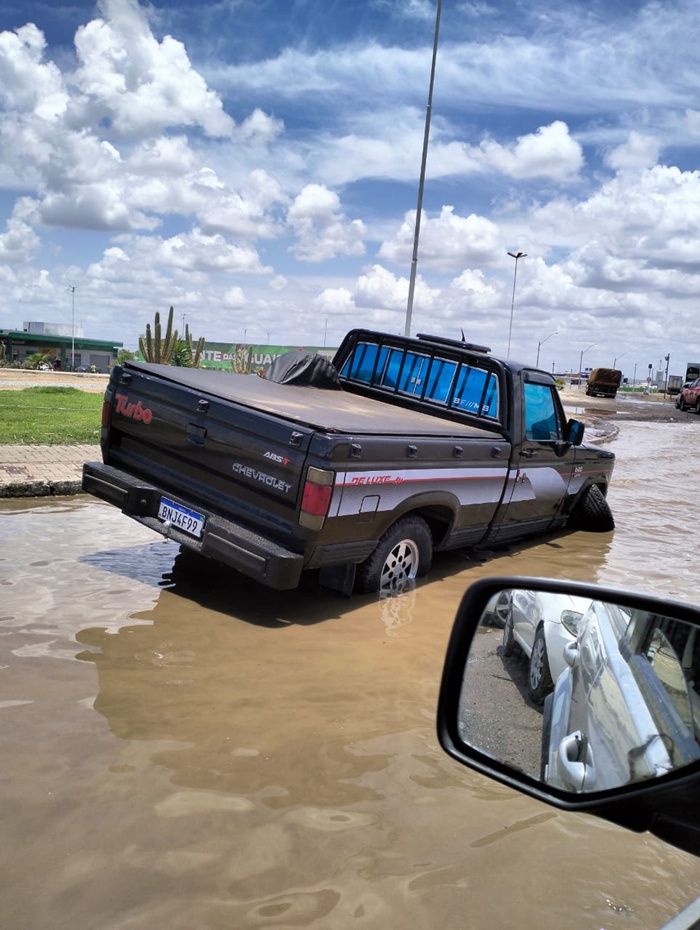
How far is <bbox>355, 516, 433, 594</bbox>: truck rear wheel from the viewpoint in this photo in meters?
5.23

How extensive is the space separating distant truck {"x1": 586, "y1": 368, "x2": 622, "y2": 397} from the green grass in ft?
127

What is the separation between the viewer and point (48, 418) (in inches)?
561

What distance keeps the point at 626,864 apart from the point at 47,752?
2.24 m

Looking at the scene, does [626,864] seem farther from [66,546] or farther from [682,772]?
[66,546]

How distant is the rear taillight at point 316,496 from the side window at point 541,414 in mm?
2820

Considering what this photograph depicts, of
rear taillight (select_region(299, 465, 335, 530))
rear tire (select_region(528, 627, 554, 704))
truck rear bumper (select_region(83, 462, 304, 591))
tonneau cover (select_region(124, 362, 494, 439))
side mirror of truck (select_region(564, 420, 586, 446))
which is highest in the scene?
tonneau cover (select_region(124, 362, 494, 439))

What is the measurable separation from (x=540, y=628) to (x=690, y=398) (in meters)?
40.8

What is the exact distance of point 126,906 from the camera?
7.47 feet

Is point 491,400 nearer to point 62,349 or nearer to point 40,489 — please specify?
point 40,489

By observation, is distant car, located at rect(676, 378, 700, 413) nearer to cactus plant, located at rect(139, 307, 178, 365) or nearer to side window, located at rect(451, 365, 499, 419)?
cactus plant, located at rect(139, 307, 178, 365)

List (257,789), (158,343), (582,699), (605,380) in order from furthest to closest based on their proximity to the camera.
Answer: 1. (605,380)
2. (158,343)
3. (257,789)
4. (582,699)

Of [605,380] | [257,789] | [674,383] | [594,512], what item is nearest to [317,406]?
[257,789]

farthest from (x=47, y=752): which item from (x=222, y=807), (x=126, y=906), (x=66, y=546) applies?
(x=66, y=546)

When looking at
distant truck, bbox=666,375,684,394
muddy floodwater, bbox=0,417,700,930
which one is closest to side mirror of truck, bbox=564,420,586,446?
muddy floodwater, bbox=0,417,700,930
